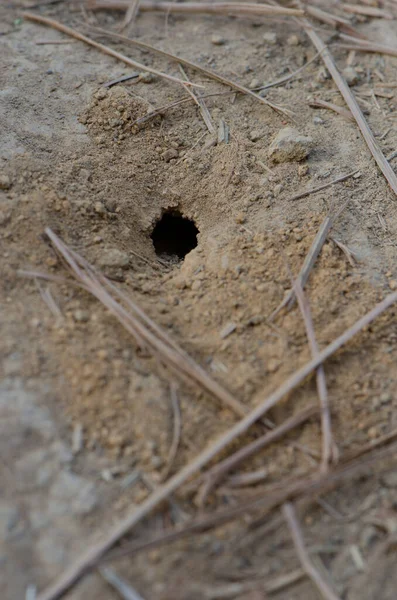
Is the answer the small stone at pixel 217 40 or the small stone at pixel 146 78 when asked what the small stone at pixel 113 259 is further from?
the small stone at pixel 217 40

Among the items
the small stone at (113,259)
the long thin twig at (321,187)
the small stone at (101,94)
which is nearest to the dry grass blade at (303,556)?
the small stone at (113,259)

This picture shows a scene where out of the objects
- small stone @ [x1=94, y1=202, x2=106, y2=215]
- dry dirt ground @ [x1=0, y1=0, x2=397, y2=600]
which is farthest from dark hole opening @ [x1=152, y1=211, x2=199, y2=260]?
small stone @ [x1=94, y1=202, x2=106, y2=215]

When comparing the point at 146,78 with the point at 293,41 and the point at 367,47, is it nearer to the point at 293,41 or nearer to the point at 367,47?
the point at 293,41

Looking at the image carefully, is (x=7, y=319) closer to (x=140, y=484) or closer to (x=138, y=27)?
(x=140, y=484)

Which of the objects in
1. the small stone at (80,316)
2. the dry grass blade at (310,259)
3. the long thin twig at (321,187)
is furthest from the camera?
the long thin twig at (321,187)

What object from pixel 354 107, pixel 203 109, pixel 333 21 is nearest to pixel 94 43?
pixel 203 109
